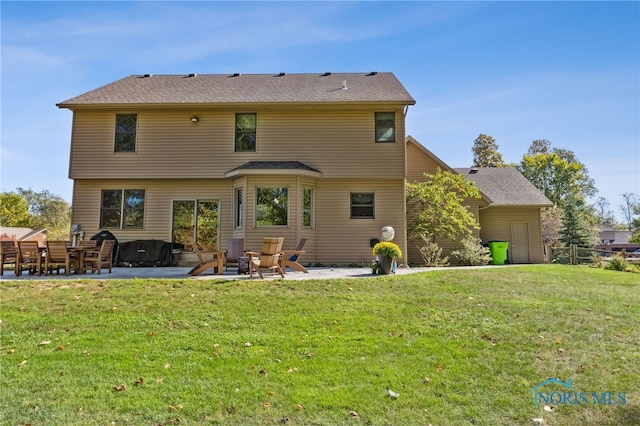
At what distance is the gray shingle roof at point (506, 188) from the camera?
16.5 m

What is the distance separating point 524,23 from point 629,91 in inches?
180

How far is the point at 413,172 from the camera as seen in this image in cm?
1630

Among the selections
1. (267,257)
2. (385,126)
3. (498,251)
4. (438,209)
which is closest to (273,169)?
(267,257)

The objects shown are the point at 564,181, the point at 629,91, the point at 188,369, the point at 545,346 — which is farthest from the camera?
the point at 564,181

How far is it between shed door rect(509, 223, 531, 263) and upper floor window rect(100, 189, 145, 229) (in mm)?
16629

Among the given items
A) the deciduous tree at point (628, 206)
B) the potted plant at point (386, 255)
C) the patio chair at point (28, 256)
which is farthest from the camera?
the deciduous tree at point (628, 206)

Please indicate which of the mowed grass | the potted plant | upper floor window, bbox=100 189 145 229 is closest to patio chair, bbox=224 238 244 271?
the mowed grass

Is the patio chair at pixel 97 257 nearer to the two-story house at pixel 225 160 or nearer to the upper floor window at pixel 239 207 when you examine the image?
the two-story house at pixel 225 160

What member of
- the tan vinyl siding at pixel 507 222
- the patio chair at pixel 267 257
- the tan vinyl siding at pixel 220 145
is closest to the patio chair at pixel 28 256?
the tan vinyl siding at pixel 220 145

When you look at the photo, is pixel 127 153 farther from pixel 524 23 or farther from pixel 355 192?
pixel 524 23

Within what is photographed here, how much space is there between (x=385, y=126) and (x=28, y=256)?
11722 millimetres

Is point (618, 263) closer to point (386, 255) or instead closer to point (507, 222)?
point (507, 222)

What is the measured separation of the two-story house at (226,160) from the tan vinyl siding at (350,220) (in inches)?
1.5

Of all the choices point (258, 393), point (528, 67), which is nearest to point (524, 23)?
point (528, 67)
